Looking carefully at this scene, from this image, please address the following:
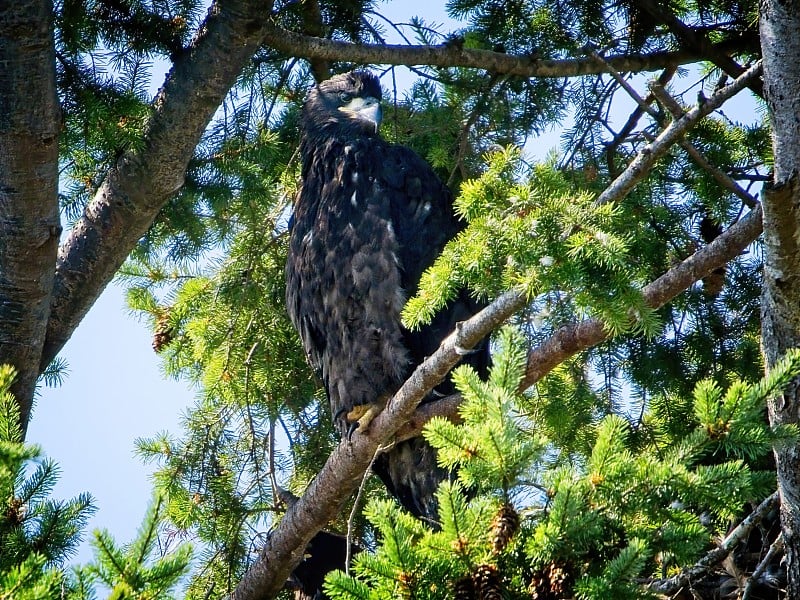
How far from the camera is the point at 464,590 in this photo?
202 cm

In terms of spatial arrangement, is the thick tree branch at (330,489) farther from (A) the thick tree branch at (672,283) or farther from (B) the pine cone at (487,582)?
(B) the pine cone at (487,582)

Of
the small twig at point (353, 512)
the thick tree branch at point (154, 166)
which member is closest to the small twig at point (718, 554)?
the small twig at point (353, 512)

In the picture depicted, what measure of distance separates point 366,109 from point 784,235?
2832 mm

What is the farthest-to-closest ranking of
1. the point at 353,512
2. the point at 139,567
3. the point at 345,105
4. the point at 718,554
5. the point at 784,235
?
the point at 345,105
the point at 718,554
the point at 353,512
the point at 784,235
the point at 139,567

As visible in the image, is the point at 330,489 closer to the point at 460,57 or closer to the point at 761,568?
the point at 761,568

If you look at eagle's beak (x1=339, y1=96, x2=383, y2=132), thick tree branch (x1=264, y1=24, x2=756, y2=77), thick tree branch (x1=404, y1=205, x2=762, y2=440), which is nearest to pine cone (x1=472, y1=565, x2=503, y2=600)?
thick tree branch (x1=404, y1=205, x2=762, y2=440)

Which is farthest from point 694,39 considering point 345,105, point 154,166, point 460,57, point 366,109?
point 154,166

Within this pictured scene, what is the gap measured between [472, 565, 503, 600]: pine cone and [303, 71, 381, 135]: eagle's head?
123 inches

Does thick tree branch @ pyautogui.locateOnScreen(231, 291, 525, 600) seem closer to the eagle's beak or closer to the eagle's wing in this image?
the eagle's wing

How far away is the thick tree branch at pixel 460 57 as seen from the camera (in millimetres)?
3939

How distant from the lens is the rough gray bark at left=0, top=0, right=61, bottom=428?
312 cm

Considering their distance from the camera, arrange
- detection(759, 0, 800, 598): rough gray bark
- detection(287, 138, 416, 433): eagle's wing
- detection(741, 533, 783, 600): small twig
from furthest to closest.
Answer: detection(287, 138, 416, 433): eagle's wing
detection(741, 533, 783, 600): small twig
detection(759, 0, 800, 598): rough gray bark

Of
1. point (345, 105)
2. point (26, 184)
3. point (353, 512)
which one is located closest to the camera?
point (353, 512)

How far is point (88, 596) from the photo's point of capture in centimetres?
197
